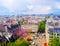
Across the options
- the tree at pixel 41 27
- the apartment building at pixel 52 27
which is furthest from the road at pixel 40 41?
the tree at pixel 41 27

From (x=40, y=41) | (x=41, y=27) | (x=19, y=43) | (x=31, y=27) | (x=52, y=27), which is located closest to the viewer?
(x=19, y=43)

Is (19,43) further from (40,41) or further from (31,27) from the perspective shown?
(31,27)

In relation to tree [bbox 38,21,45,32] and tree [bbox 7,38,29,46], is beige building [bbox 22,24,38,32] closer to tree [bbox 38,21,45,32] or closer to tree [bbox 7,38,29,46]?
tree [bbox 38,21,45,32]

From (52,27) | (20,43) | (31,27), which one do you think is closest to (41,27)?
(52,27)

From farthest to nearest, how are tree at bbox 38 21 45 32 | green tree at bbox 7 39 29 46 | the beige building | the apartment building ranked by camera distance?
the beige building < tree at bbox 38 21 45 32 < the apartment building < green tree at bbox 7 39 29 46

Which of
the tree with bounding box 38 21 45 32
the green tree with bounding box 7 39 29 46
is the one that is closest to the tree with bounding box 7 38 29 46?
the green tree with bounding box 7 39 29 46

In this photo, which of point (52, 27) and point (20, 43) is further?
point (52, 27)

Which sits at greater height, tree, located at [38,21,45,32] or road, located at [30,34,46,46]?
tree, located at [38,21,45,32]

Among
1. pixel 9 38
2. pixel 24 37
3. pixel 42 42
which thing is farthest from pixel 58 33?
pixel 9 38

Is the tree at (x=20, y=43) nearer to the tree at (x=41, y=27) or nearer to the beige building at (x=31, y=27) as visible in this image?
the tree at (x=41, y=27)

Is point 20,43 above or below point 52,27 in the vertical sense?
below

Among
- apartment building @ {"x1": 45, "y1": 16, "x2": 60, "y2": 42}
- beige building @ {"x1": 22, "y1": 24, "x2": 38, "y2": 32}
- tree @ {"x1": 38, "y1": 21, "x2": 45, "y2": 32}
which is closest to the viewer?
apartment building @ {"x1": 45, "y1": 16, "x2": 60, "y2": 42}

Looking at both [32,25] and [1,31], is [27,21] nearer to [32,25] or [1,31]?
[32,25]
